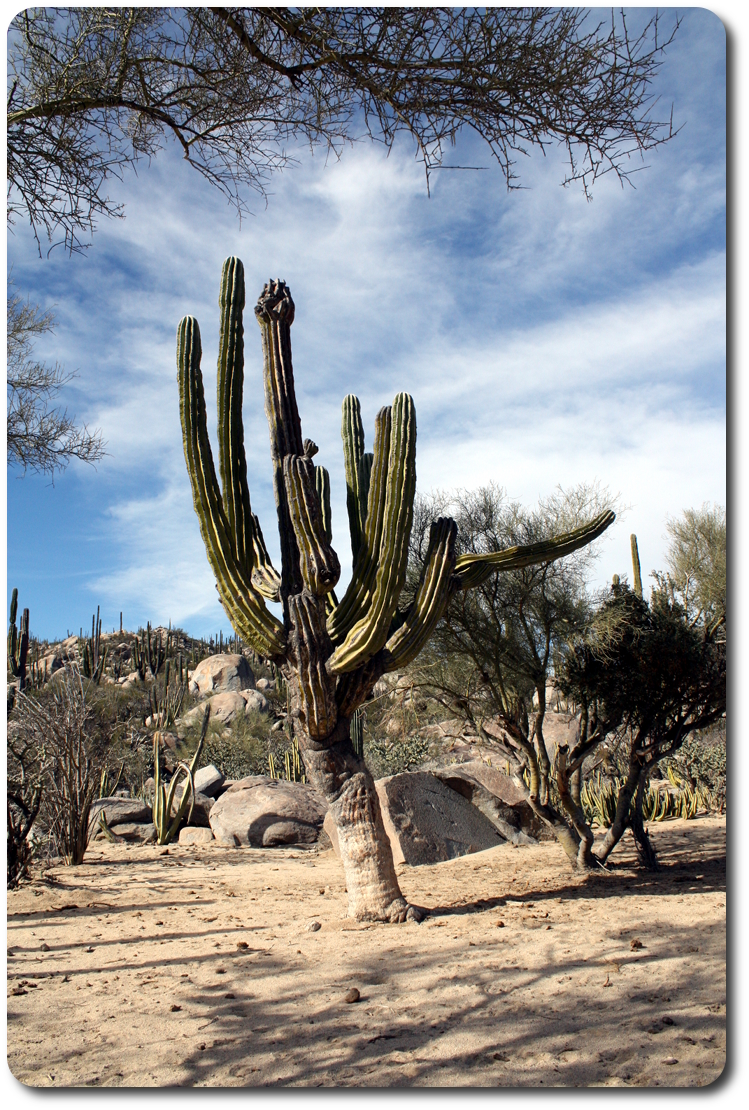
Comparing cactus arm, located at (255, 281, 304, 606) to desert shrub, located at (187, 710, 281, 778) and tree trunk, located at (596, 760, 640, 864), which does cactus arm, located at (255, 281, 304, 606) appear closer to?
tree trunk, located at (596, 760, 640, 864)

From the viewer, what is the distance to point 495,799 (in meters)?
9.73

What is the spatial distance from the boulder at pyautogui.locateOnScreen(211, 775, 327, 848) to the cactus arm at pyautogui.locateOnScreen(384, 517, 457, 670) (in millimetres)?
5875

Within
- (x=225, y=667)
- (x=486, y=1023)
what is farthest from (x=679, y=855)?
(x=225, y=667)

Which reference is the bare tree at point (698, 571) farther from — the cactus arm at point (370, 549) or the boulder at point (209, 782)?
the boulder at point (209, 782)

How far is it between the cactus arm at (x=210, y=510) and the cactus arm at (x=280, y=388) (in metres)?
0.37

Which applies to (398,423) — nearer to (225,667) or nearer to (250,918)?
(250,918)

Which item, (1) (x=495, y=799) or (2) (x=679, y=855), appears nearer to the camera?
(2) (x=679, y=855)

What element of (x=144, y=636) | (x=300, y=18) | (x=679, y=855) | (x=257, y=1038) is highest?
(x=300, y=18)

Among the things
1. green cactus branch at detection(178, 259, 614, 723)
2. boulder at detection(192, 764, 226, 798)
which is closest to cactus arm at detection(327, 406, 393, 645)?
green cactus branch at detection(178, 259, 614, 723)

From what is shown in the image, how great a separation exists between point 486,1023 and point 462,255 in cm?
372

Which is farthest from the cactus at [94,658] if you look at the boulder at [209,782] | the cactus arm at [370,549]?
the cactus arm at [370,549]

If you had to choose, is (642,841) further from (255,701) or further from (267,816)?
(255,701)

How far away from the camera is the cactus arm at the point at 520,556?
6.09 metres

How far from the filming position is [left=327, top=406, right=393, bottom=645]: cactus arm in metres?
5.47
